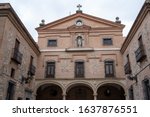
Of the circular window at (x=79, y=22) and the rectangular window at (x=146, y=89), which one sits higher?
the circular window at (x=79, y=22)

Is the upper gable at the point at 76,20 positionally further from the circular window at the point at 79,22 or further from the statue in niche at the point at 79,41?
the statue in niche at the point at 79,41

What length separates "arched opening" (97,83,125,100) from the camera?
1691 centimetres

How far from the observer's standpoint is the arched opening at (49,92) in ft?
56.8

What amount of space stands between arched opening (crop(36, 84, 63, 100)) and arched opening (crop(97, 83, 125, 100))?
13.2 feet

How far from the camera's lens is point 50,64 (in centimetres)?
1730

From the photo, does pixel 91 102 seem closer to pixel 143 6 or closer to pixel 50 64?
pixel 143 6

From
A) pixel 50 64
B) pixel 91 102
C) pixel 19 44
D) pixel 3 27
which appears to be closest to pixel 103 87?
pixel 50 64

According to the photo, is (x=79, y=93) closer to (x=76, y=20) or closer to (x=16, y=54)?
(x=76, y=20)

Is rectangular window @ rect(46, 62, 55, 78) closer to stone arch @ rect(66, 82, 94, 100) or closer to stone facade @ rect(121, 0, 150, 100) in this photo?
stone arch @ rect(66, 82, 94, 100)

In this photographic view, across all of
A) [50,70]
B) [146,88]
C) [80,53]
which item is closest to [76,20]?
[80,53]

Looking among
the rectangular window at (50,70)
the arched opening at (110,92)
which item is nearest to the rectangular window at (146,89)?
the arched opening at (110,92)

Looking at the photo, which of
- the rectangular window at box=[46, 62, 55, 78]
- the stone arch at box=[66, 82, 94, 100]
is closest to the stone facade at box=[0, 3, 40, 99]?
the rectangular window at box=[46, 62, 55, 78]

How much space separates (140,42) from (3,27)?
355 inches

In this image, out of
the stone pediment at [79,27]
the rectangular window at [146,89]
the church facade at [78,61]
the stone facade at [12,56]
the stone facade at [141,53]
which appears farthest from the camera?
the stone pediment at [79,27]
